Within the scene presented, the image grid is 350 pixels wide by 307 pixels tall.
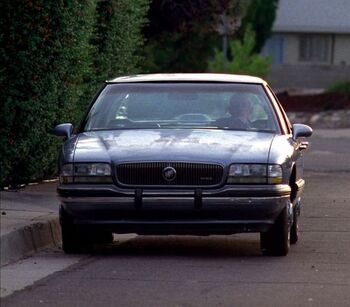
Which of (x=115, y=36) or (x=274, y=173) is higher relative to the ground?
(x=274, y=173)

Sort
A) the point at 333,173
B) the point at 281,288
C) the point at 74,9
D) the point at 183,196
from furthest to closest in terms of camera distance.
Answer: the point at 333,173 → the point at 74,9 → the point at 183,196 → the point at 281,288

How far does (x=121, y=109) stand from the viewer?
12.5 metres

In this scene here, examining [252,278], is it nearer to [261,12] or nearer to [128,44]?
[128,44]

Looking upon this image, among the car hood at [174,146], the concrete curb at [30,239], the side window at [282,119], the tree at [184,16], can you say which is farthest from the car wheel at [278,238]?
the tree at [184,16]

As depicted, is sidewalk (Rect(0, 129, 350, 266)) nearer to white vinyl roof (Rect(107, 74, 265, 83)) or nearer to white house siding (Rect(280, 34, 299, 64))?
white vinyl roof (Rect(107, 74, 265, 83))

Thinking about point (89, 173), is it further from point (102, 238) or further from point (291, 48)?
point (291, 48)

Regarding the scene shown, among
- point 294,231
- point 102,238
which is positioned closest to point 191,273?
point 102,238

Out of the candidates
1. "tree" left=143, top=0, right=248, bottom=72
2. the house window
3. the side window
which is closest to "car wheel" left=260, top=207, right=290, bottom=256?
the side window

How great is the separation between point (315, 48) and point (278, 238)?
143 feet

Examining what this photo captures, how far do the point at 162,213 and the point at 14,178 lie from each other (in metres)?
5.32

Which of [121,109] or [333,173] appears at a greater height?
[121,109]

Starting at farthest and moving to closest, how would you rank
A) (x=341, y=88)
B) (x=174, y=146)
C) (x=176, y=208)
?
(x=341, y=88), (x=174, y=146), (x=176, y=208)

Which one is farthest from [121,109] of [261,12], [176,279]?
[261,12]

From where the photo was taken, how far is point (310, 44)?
54281 millimetres
